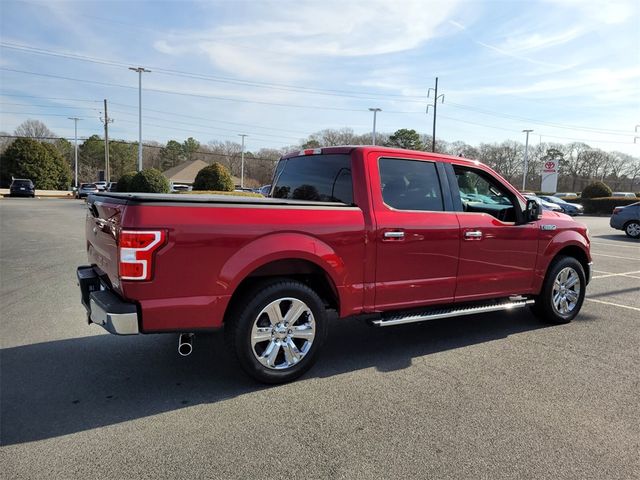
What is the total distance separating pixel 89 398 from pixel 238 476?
1.60 metres

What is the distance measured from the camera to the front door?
4820 mm

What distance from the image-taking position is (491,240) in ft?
16.3

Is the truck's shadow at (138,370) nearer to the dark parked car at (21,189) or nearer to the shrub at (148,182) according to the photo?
the shrub at (148,182)

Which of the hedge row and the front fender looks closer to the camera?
the front fender

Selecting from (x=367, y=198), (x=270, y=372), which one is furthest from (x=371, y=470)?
(x=367, y=198)

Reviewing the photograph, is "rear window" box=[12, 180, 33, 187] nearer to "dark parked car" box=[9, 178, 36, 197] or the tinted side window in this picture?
"dark parked car" box=[9, 178, 36, 197]

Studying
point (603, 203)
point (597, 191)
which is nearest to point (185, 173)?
point (597, 191)

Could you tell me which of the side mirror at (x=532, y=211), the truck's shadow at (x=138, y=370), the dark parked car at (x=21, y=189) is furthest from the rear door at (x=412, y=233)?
the dark parked car at (x=21, y=189)

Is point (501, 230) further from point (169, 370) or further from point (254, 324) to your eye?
point (169, 370)

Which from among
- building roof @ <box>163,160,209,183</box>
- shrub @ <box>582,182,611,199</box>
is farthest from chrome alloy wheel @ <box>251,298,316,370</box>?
building roof @ <box>163,160,209,183</box>

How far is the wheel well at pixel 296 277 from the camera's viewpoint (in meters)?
3.76

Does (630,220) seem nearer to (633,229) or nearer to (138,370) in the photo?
(633,229)

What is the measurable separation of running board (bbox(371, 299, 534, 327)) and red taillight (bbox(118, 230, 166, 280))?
6.57ft

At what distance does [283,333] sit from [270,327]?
12 centimetres
